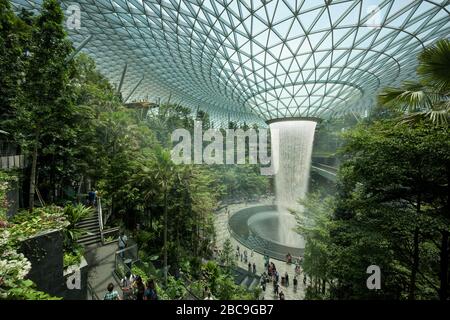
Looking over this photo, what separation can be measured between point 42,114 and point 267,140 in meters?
48.3

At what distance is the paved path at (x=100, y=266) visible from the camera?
947 cm

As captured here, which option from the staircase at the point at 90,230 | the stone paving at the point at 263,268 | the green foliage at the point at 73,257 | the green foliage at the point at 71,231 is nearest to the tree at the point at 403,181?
the stone paving at the point at 263,268

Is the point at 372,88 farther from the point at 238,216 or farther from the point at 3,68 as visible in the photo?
the point at 3,68

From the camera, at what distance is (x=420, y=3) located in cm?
1725

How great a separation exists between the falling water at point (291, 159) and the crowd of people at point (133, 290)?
25.5m

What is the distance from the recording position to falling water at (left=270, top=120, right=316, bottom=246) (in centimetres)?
3431

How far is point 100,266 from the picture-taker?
1065 centimetres

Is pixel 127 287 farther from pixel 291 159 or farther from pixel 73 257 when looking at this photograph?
pixel 291 159

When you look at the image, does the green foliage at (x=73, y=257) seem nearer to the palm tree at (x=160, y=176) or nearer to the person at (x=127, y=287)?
the person at (x=127, y=287)

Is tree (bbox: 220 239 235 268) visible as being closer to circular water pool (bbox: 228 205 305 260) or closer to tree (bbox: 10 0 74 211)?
circular water pool (bbox: 228 205 305 260)

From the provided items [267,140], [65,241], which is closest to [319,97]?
[267,140]

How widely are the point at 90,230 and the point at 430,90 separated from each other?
→ 52.5ft
